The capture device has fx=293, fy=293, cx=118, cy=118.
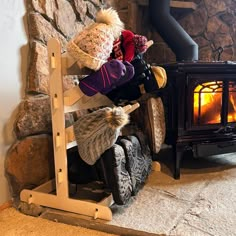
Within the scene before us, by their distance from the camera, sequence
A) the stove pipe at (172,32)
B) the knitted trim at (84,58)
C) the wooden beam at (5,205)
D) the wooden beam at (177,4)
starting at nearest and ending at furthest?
the knitted trim at (84,58), the wooden beam at (5,205), the stove pipe at (172,32), the wooden beam at (177,4)

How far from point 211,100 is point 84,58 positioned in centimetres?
91

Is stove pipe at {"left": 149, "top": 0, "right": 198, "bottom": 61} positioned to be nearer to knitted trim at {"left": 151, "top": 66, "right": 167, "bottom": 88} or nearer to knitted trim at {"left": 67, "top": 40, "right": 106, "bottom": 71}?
knitted trim at {"left": 151, "top": 66, "right": 167, "bottom": 88}

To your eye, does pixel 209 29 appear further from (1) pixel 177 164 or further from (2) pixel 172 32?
(1) pixel 177 164

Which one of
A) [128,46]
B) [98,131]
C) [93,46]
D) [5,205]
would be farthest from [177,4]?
[5,205]

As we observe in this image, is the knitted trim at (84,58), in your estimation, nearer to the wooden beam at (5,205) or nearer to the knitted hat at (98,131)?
the knitted hat at (98,131)

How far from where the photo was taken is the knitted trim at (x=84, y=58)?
1.16m

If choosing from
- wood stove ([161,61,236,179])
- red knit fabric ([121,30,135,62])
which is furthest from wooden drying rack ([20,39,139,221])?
wood stove ([161,61,236,179])

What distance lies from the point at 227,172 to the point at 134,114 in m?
0.68

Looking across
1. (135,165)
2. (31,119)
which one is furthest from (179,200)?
(31,119)

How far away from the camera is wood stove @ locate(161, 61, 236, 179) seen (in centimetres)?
165

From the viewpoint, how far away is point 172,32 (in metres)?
2.23

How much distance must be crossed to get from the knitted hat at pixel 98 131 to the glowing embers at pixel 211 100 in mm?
631

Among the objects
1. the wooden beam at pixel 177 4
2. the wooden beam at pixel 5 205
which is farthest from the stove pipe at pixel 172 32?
the wooden beam at pixel 5 205

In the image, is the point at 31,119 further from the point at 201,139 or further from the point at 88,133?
the point at 201,139
